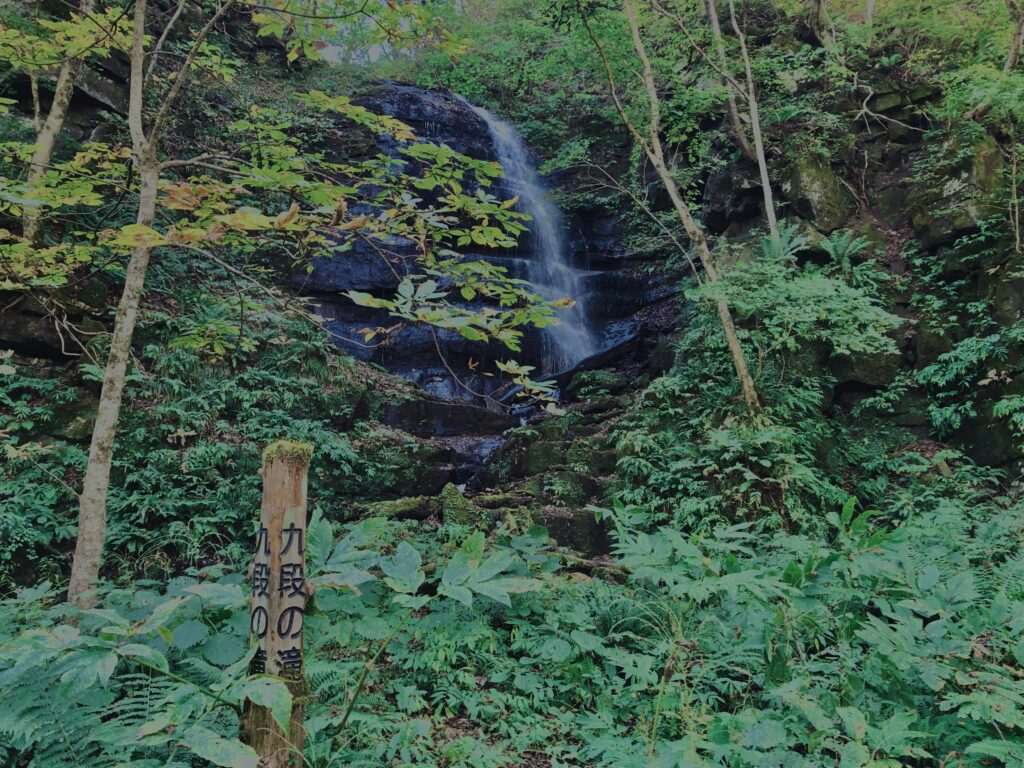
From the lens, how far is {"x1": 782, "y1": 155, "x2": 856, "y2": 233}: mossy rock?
28.4 ft

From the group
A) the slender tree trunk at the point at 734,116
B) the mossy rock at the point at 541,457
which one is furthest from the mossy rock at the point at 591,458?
the slender tree trunk at the point at 734,116

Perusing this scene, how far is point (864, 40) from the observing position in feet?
31.9

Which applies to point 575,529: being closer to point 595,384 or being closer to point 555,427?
point 555,427

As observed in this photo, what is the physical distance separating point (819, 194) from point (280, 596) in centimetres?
984

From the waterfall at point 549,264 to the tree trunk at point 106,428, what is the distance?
877cm

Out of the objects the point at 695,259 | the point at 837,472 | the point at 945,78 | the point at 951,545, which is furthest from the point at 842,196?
the point at 951,545

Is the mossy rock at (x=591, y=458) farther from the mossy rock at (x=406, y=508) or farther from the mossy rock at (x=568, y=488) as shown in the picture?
the mossy rock at (x=406, y=508)

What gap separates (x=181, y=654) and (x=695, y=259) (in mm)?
10804

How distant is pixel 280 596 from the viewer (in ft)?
5.97

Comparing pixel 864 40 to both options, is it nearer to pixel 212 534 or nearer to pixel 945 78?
pixel 945 78

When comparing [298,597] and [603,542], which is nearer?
[298,597]

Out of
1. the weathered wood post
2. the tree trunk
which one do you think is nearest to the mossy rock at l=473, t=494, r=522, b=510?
the tree trunk

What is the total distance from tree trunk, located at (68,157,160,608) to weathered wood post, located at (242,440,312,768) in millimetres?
1380

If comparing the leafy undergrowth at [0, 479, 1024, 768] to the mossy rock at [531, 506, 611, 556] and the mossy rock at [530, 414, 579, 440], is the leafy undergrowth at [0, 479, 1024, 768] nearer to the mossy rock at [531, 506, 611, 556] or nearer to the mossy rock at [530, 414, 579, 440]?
the mossy rock at [531, 506, 611, 556]
